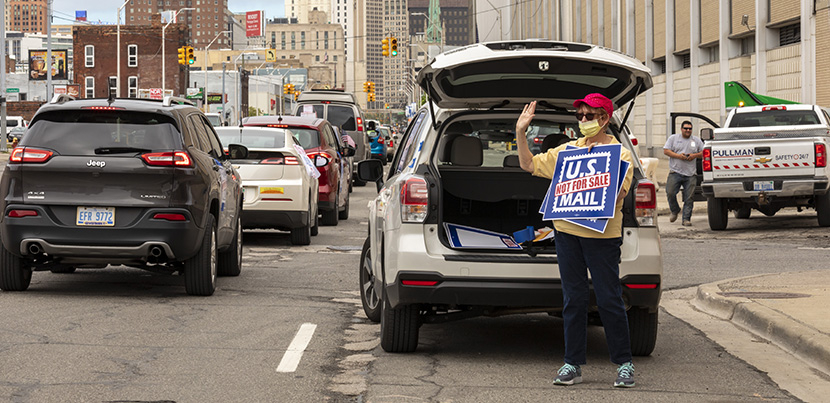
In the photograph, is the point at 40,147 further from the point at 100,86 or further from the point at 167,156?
the point at 100,86

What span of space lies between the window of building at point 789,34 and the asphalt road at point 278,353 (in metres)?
24.5

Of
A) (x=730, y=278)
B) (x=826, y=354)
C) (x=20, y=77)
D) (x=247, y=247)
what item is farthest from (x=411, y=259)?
(x=20, y=77)

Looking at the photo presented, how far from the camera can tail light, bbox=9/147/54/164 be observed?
1014cm

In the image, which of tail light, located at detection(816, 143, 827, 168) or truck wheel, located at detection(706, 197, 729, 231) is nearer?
tail light, located at detection(816, 143, 827, 168)

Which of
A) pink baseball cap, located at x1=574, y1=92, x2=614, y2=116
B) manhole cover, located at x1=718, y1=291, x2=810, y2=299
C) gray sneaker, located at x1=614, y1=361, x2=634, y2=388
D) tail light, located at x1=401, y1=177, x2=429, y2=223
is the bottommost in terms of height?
gray sneaker, located at x1=614, y1=361, x2=634, y2=388

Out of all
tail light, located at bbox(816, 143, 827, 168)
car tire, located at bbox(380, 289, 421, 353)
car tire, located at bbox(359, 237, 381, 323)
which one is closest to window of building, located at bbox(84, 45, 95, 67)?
tail light, located at bbox(816, 143, 827, 168)

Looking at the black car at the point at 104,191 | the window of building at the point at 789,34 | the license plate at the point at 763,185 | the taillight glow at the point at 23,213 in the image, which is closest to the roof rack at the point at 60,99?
the black car at the point at 104,191

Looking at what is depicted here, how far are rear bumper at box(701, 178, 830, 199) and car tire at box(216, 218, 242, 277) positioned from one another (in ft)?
30.1

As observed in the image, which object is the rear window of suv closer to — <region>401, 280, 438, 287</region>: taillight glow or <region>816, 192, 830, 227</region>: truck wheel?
<region>401, 280, 438, 287</region>: taillight glow

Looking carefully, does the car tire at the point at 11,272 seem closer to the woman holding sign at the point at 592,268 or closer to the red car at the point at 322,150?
the woman holding sign at the point at 592,268

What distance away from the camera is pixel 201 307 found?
33.1ft

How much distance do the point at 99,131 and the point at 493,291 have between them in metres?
4.64

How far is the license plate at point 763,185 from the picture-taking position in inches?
721

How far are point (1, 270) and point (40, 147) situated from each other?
1255mm
